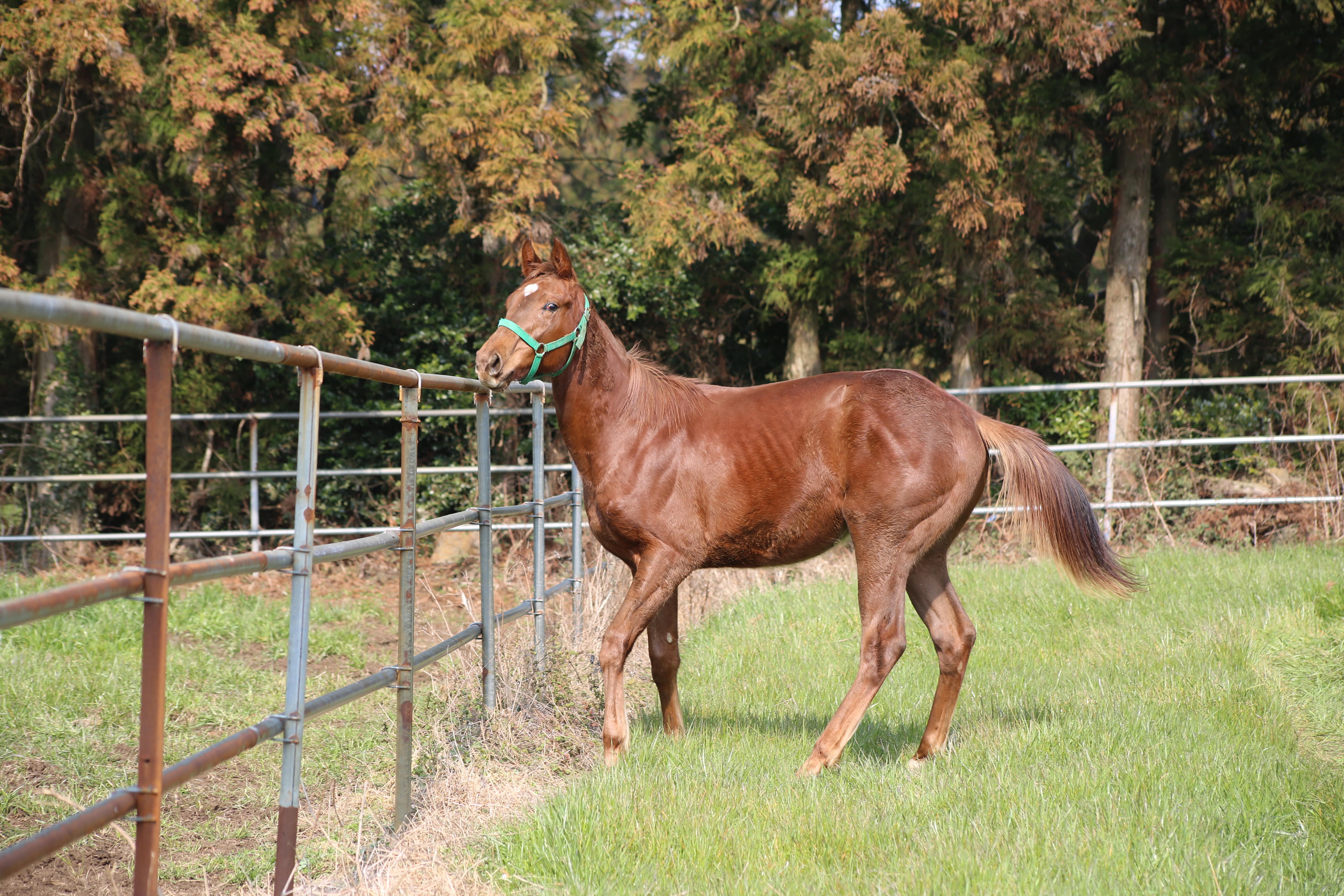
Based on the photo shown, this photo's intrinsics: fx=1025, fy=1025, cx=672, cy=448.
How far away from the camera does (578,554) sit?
6.68 meters

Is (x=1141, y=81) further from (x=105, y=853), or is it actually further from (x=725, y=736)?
(x=105, y=853)

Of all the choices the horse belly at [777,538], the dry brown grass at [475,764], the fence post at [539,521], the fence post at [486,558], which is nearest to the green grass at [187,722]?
the dry brown grass at [475,764]

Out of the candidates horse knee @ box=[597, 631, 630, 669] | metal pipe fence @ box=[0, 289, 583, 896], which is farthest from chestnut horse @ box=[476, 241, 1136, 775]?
metal pipe fence @ box=[0, 289, 583, 896]

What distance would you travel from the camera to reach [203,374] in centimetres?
1184

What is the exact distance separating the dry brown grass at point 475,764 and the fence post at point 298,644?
0.14 metres

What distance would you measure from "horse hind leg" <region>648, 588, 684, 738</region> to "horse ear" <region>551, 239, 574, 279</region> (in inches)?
60.1

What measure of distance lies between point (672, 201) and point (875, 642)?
8481mm

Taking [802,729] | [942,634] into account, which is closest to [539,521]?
[802,729]

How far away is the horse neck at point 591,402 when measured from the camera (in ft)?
15.0

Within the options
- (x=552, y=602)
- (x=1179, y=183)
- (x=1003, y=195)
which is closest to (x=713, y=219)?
(x=1003, y=195)

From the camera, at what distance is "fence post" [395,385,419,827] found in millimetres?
3617

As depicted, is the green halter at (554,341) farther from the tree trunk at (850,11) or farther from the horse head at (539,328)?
the tree trunk at (850,11)

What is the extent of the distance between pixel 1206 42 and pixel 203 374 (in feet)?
41.2

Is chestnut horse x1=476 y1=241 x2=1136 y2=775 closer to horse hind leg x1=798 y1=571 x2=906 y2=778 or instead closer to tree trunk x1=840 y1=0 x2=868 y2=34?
horse hind leg x1=798 y1=571 x2=906 y2=778
